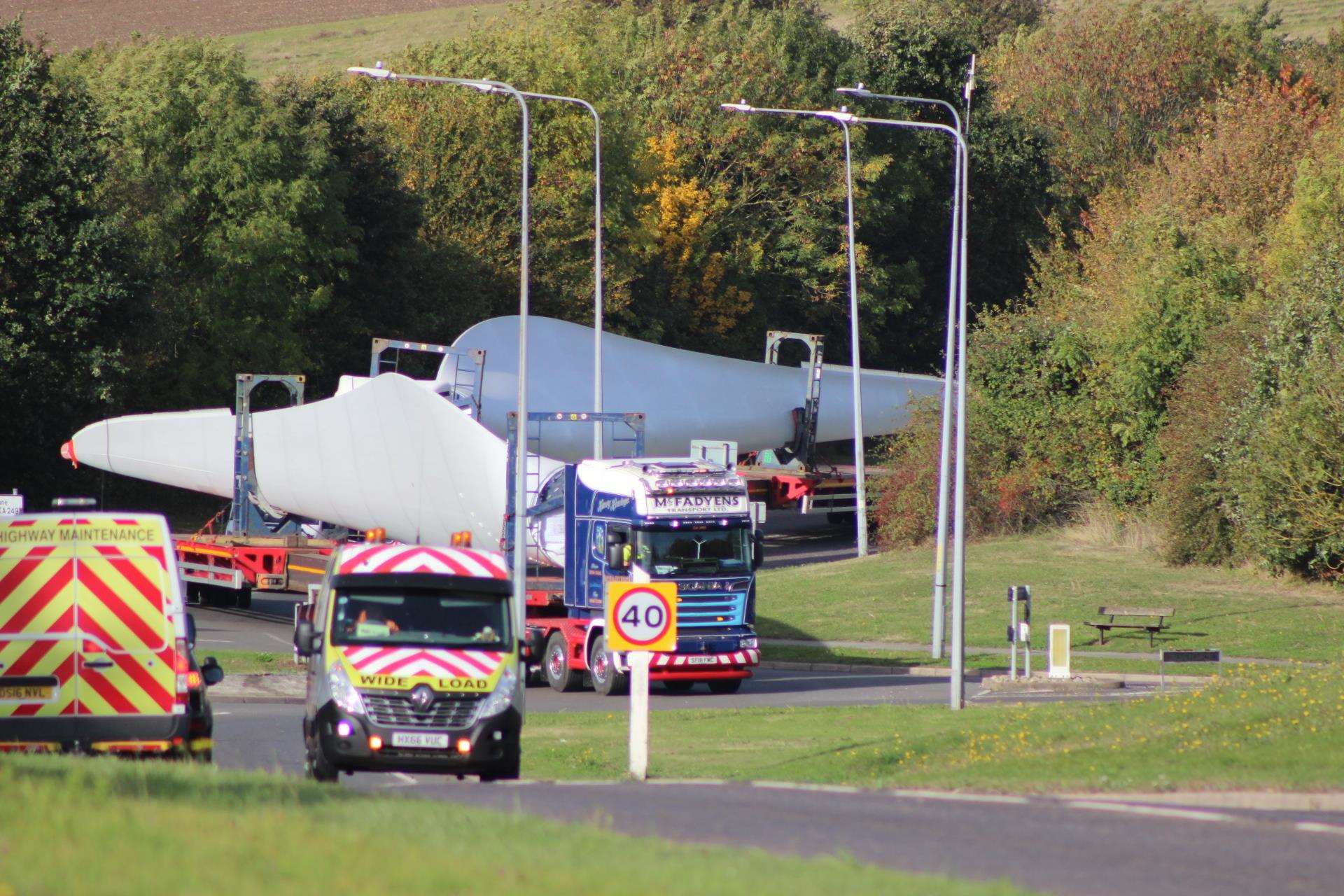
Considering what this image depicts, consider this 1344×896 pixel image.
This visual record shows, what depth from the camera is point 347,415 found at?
3716 cm

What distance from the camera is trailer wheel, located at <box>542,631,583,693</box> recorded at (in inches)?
1032

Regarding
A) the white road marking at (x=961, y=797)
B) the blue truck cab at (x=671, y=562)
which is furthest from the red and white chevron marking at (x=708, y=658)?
the white road marking at (x=961, y=797)

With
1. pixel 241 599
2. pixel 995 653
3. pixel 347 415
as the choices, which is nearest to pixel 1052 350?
pixel 995 653

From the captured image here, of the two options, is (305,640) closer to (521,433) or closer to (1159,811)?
(1159,811)

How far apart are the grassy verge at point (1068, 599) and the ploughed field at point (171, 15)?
4623cm

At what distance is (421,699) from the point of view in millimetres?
14578

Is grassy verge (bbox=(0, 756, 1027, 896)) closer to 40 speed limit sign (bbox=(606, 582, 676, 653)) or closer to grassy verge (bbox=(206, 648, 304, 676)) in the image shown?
40 speed limit sign (bbox=(606, 582, 676, 653))

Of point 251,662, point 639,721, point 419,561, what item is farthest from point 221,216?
point 639,721

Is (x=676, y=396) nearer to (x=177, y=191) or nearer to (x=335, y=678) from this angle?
(x=177, y=191)

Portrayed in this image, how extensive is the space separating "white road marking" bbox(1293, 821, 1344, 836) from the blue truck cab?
13512 mm

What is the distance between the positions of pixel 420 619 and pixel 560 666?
11488 millimetres

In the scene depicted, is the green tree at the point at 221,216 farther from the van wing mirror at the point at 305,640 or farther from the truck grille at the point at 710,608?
the van wing mirror at the point at 305,640

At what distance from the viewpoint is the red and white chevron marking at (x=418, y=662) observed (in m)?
14.7

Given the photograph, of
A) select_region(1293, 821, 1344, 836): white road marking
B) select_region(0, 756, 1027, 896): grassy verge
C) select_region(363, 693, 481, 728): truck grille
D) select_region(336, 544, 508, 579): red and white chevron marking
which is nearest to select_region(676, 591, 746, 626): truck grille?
select_region(336, 544, 508, 579): red and white chevron marking
